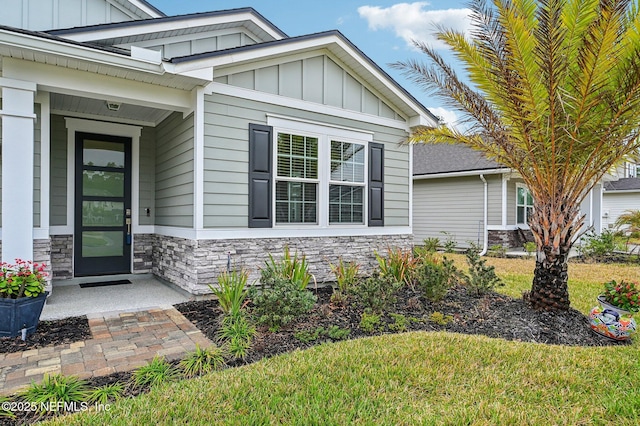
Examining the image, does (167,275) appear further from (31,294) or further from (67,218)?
(31,294)

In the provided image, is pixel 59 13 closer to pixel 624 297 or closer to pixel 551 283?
pixel 551 283

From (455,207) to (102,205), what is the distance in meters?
11.0

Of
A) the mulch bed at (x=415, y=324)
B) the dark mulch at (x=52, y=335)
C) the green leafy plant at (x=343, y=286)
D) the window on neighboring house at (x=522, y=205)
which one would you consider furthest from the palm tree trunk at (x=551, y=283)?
the window on neighboring house at (x=522, y=205)

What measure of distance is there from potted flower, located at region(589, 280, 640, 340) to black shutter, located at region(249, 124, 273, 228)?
176 inches

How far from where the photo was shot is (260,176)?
5.80m

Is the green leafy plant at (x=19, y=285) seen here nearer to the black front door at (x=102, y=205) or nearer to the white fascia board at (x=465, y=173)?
the black front door at (x=102, y=205)

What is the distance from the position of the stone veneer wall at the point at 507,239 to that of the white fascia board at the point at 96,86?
10.4 metres

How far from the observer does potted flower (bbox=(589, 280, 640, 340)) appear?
4094mm

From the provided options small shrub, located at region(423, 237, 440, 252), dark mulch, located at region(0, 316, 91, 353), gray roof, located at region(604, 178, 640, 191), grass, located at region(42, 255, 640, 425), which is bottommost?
grass, located at region(42, 255, 640, 425)

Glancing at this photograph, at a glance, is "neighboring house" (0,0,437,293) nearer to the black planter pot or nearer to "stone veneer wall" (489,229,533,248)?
the black planter pot

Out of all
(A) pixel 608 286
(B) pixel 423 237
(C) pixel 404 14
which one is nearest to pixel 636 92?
(A) pixel 608 286

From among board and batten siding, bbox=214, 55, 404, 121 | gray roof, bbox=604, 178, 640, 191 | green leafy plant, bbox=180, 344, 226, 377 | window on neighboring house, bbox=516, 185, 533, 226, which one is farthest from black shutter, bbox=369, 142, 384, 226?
gray roof, bbox=604, 178, 640, 191

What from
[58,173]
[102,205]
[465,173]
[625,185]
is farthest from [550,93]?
[625,185]

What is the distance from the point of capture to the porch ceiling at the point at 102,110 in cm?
581
